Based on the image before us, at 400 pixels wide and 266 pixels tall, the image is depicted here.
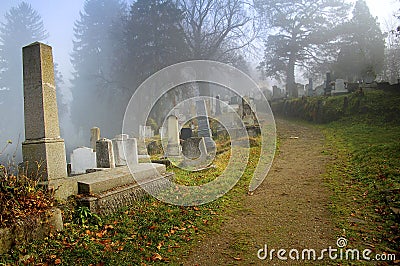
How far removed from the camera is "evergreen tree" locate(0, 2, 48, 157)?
3469 centimetres

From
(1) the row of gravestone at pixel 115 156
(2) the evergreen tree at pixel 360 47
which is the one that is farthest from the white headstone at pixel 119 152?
(2) the evergreen tree at pixel 360 47

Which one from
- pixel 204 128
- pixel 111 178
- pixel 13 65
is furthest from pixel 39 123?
pixel 13 65

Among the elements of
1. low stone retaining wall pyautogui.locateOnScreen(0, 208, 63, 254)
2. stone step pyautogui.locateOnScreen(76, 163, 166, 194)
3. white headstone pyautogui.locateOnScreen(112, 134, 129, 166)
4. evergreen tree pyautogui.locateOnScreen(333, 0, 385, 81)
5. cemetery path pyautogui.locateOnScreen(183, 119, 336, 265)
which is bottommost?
cemetery path pyautogui.locateOnScreen(183, 119, 336, 265)

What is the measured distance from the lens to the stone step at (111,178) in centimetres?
447

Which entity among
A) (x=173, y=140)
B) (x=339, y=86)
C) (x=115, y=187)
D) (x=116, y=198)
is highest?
(x=339, y=86)

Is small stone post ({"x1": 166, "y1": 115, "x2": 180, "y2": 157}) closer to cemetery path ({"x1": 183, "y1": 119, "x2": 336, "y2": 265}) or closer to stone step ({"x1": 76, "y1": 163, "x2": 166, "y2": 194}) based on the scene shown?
stone step ({"x1": 76, "y1": 163, "x2": 166, "y2": 194})

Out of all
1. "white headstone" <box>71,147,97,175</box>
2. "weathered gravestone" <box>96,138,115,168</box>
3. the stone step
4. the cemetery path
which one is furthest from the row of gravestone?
the cemetery path

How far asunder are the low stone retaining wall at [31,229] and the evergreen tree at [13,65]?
117ft

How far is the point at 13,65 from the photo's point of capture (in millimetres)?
35219

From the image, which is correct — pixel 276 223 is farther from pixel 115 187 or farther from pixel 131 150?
pixel 131 150

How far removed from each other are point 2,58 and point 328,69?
42.0m

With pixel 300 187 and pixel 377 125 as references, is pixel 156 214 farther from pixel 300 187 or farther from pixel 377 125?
pixel 377 125

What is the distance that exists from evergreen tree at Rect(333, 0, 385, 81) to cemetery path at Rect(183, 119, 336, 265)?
19.9 metres

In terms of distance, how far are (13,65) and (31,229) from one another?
41281mm
